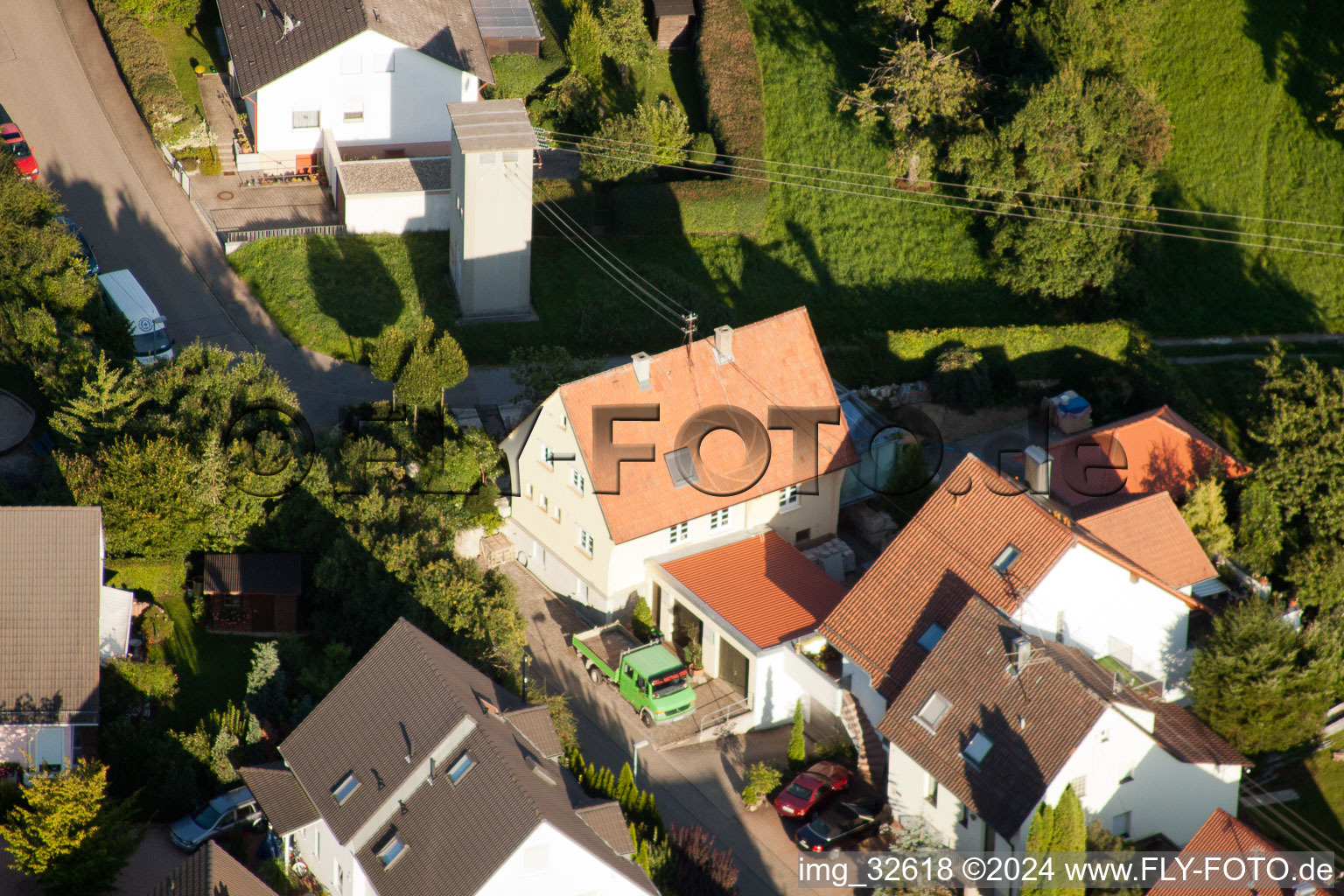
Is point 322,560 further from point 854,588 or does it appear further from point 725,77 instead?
point 725,77

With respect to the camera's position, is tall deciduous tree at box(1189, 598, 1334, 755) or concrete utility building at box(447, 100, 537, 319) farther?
concrete utility building at box(447, 100, 537, 319)

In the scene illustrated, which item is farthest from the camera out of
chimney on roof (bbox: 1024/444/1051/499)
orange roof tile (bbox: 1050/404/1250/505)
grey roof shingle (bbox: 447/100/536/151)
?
grey roof shingle (bbox: 447/100/536/151)

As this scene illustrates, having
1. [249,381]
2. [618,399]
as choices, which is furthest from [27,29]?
[618,399]

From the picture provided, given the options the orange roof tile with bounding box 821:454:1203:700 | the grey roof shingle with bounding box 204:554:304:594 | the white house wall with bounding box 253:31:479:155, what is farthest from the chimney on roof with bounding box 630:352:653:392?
the white house wall with bounding box 253:31:479:155

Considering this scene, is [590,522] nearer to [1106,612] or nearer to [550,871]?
[550,871]

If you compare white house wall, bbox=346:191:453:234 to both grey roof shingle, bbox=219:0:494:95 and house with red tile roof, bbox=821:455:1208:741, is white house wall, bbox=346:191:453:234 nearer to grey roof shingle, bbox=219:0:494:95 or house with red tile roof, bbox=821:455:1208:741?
grey roof shingle, bbox=219:0:494:95

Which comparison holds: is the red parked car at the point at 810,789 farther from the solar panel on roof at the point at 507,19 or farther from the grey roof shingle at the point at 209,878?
the solar panel on roof at the point at 507,19

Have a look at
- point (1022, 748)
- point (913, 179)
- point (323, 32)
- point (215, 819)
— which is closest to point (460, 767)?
point (215, 819)

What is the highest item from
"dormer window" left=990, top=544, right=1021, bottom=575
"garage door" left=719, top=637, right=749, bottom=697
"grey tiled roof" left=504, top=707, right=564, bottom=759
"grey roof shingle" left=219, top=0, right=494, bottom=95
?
"grey roof shingle" left=219, top=0, right=494, bottom=95
